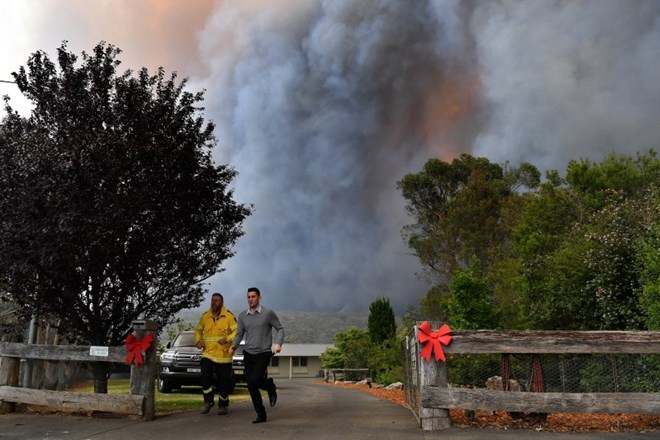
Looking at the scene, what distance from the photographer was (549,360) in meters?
8.22

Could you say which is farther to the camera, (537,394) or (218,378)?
(218,378)

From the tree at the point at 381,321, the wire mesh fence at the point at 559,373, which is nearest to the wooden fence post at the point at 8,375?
the wire mesh fence at the point at 559,373

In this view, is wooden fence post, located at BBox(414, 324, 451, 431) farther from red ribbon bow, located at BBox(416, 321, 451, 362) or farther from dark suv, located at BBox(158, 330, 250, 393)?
dark suv, located at BBox(158, 330, 250, 393)

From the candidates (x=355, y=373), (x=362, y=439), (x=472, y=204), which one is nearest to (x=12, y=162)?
(x=362, y=439)

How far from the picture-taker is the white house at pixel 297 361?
60188 millimetres

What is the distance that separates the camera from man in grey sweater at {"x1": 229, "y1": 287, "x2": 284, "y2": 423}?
313 inches

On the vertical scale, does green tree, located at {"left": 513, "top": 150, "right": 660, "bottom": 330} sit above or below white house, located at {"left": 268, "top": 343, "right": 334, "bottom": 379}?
above

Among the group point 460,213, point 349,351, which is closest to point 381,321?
point 349,351

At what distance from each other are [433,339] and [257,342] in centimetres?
266

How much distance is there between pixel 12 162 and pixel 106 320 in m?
3.19

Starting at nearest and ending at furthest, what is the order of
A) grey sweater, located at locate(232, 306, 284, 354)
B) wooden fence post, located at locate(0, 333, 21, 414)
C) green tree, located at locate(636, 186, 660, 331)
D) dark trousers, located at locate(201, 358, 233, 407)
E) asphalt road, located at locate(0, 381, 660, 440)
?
asphalt road, located at locate(0, 381, 660, 440)
grey sweater, located at locate(232, 306, 284, 354)
dark trousers, located at locate(201, 358, 233, 407)
wooden fence post, located at locate(0, 333, 21, 414)
green tree, located at locate(636, 186, 660, 331)

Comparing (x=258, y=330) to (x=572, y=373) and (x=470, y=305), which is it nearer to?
(x=572, y=373)

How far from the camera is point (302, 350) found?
6075 cm

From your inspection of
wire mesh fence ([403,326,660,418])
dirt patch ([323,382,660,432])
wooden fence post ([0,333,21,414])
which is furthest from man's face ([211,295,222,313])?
dirt patch ([323,382,660,432])
